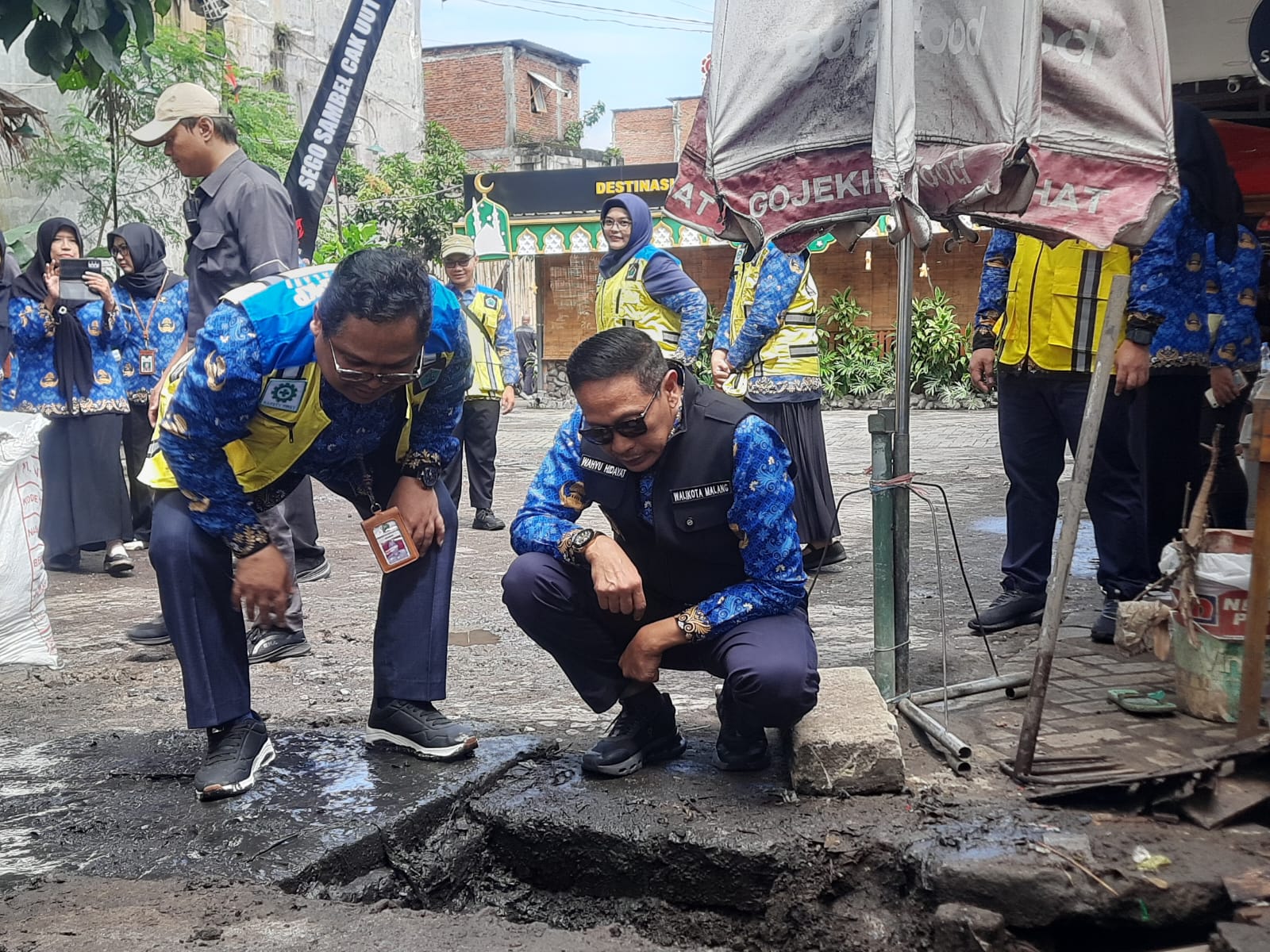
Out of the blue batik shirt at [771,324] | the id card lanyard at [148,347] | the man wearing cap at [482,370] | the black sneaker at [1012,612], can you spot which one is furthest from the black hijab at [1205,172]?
the id card lanyard at [148,347]

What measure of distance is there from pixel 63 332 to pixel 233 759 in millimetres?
4241

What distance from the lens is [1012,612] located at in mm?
4371

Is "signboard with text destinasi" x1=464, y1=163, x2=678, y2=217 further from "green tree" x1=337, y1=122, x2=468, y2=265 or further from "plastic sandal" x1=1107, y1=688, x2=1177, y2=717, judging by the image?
"plastic sandal" x1=1107, y1=688, x2=1177, y2=717

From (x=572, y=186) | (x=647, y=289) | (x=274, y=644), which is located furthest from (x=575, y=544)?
(x=572, y=186)

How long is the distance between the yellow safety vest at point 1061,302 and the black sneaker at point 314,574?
356cm

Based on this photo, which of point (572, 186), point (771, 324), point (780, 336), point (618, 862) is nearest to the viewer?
point (618, 862)

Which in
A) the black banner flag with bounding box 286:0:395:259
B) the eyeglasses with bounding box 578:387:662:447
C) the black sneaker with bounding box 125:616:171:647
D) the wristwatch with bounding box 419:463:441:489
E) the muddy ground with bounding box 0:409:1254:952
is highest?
the black banner flag with bounding box 286:0:395:259

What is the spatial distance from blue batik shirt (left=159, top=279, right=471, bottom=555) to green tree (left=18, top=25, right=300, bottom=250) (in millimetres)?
7766

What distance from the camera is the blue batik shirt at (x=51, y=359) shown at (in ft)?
20.7

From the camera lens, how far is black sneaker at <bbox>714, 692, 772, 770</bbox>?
308 centimetres

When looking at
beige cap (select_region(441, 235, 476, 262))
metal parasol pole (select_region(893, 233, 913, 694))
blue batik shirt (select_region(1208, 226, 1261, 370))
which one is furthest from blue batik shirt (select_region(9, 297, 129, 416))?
blue batik shirt (select_region(1208, 226, 1261, 370))

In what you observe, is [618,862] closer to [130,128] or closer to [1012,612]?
[1012,612]

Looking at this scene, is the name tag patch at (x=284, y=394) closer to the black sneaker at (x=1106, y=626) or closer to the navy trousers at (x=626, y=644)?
the navy trousers at (x=626, y=644)

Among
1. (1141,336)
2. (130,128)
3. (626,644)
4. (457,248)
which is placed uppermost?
(130,128)
